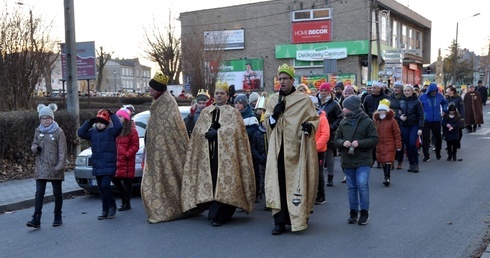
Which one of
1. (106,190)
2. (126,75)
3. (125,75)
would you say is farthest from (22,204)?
(126,75)

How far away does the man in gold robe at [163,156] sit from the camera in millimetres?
8430

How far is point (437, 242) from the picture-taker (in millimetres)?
6895

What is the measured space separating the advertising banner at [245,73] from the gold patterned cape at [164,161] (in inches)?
1491

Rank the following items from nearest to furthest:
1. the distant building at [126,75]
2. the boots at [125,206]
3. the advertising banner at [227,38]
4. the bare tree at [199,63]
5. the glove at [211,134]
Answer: the glove at [211,134]
the boots at [125,206]
the bare tree at [199,63]
the advertising banner at [227,38]
the distant building at [126,75]

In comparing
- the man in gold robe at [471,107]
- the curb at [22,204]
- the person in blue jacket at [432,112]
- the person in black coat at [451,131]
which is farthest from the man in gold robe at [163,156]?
the man in gold robe at [471,107]

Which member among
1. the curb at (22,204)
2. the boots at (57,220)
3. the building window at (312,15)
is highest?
the building window at (312,15)

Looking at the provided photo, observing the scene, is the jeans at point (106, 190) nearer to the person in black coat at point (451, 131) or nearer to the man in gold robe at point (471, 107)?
the person in black coat at point (451, 131)

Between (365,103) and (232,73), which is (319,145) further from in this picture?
(232,73)

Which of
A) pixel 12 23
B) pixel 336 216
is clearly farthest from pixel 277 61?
pixel 336 216

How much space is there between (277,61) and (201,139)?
1525 inches

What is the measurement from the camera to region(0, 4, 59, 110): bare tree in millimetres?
16250

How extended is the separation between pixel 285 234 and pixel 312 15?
128 ft

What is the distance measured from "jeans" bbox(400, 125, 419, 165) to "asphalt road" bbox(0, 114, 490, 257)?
2380mm

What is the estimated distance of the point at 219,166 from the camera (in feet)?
26.5
